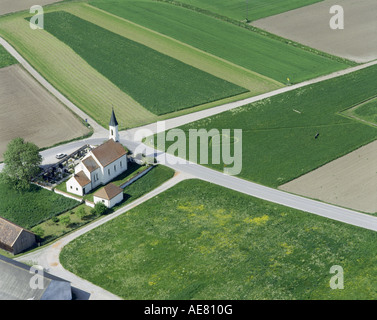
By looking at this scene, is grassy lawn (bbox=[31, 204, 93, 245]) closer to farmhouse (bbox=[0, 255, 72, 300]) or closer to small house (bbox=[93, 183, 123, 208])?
small house (bbox=[93, 183, 123, 208])

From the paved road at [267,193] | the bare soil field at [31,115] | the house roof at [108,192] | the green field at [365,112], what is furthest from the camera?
the green field at [365,112]

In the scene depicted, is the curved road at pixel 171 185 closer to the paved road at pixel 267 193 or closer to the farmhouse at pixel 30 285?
the paved road at pixel 267 193

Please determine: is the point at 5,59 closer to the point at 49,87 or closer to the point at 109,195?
the point at 49,87

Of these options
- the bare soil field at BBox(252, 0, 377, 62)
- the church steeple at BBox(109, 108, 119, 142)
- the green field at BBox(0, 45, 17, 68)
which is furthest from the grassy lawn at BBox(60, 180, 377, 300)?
the bare soil field at BBox(252, 0, 377, 62)

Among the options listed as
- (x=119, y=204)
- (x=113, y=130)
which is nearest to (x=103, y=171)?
(x=119, y=204)

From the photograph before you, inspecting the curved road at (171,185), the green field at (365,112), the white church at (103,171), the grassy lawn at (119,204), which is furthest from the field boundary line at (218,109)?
the green field at (365,112)
